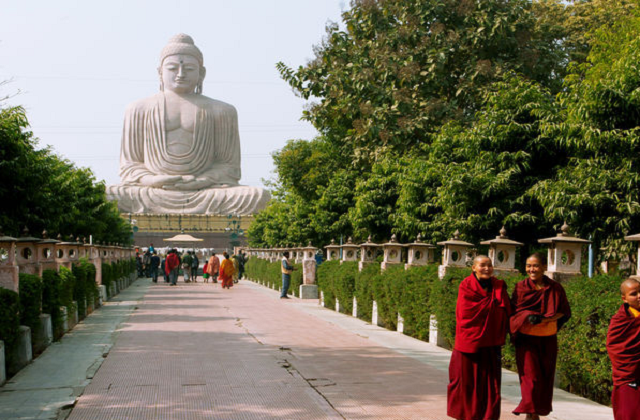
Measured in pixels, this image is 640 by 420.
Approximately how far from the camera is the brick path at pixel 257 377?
6.84 metres

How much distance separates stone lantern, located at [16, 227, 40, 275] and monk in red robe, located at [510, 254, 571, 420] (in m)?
7.38

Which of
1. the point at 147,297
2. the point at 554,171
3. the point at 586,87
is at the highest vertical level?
the point at 586,87

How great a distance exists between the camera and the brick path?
6.84 m

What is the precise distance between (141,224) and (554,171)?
153 feet

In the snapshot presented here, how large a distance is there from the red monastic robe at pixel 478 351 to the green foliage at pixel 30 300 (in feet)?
18.1

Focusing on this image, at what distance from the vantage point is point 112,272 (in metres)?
23.0

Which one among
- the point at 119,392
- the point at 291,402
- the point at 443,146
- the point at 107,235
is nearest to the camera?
the point at 291,402

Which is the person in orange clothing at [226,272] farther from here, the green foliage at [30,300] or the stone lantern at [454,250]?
the green foliage at [30,300]

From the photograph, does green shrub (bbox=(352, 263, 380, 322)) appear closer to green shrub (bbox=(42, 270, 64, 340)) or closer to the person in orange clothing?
green shrub (bbox=(42, 270, 64, 340))


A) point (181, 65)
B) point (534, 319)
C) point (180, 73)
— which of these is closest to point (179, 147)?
point (180, 73)

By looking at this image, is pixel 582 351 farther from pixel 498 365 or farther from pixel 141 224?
pixel 141 224

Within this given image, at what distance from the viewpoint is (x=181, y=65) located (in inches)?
2170

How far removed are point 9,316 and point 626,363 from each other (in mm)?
5923

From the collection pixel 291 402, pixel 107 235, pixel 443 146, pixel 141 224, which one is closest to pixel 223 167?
pixel 141 224
